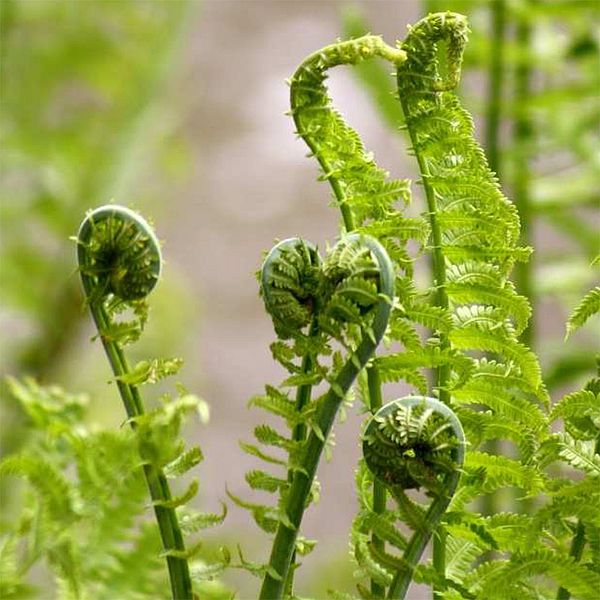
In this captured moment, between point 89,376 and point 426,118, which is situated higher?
point 89,376

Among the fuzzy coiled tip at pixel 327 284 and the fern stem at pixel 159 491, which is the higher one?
the fuzzy coiled tip at pixel 327 284

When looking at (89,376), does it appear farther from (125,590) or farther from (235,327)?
(235,327)

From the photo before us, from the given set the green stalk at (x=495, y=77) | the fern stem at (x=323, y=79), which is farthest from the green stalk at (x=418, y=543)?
the green stalk at (x=495, y=77)

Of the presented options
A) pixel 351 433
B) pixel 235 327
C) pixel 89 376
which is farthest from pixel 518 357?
pixel 235 327

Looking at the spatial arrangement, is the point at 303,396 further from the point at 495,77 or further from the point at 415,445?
the point at 495,77

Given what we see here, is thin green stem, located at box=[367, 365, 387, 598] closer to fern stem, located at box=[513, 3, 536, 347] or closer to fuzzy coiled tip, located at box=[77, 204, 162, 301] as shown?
fuzzy coiled tip, located at box=[77, 204, 162, 301]

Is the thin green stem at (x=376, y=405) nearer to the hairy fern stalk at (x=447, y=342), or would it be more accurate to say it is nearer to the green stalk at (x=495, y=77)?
the hairy fern stalk at (x=447, y=342)

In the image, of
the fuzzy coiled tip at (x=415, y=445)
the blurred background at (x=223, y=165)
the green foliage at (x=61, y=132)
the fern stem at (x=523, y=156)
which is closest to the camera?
the fuzzy coiled tip at (x=415, y=445)

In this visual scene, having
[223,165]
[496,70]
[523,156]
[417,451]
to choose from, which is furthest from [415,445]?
[223,165]
